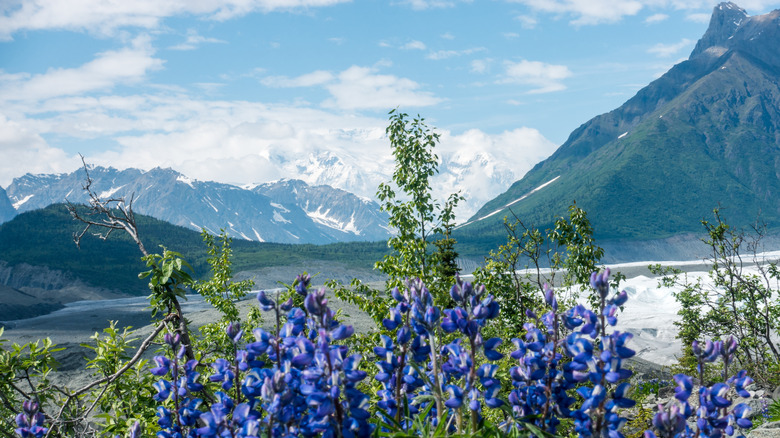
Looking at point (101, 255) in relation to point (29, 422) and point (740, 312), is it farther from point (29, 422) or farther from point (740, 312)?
point (29, 422)

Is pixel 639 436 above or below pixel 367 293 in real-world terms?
below

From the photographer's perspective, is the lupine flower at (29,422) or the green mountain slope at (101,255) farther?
the green mountain slope at (101,255)

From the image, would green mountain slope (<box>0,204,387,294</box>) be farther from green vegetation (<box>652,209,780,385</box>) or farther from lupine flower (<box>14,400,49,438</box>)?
lupine flower (<box>14,400,49,438</box>)

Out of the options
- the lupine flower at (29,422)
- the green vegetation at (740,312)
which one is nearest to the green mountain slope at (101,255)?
the green vegetation at (740,312)

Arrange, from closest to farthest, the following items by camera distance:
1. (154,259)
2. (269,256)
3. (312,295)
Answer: (312,295) → (154,259) → (269,256)

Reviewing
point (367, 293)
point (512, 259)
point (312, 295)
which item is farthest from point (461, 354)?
point (512, 259)

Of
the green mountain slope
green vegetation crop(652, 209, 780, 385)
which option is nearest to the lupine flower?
green vegetation crop(652, 209, 780, 385)

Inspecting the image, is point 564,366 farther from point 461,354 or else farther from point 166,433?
point 166,433

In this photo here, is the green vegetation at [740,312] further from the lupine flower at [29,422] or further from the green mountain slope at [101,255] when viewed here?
the green mountain slope at [101,255]

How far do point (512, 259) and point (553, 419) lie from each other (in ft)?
35.8

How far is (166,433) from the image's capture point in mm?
2914

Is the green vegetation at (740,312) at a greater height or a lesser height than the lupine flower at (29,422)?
lesser

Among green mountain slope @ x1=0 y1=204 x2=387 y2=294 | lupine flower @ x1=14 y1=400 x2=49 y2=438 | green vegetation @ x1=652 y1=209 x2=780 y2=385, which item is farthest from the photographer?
green mountain slope @ x1=0 y1=204 x2=387 y2=294

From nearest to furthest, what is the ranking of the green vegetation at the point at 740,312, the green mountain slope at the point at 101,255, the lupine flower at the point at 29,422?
1. the lupine flower at the point at 29,422
2. the green vegetation at the point at 740,312
3. the green mountain slope at the point at 101,255
